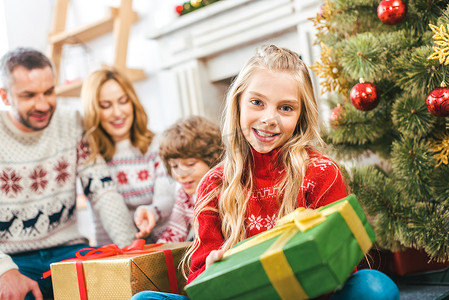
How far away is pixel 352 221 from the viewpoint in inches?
29.8

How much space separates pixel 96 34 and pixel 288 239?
2456mm

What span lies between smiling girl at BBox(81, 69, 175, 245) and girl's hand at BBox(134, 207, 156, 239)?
9 cm

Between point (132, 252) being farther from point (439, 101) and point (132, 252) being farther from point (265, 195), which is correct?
point (439, 101)

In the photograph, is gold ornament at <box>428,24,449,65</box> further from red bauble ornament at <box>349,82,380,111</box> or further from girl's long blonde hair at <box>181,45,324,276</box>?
girl's long blonde hair at <box>181,45,324,276</box>

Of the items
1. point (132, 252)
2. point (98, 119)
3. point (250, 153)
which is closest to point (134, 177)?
point (98, 119)

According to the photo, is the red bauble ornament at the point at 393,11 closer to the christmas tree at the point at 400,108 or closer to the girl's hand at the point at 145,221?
the christmas tree at the point at 400,108

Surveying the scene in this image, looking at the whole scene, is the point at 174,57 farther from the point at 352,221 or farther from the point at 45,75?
the point at 352,221

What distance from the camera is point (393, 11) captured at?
3.72 ft

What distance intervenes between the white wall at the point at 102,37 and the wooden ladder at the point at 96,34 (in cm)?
7

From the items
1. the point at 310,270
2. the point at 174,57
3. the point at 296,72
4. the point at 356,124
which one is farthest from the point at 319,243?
the point at 174,57

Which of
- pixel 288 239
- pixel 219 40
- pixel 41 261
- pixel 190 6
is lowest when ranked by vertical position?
pixel 41 261

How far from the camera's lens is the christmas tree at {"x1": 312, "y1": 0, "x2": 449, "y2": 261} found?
113 centimetres

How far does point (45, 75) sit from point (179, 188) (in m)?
0.55

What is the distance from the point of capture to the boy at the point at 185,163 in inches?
54.8
